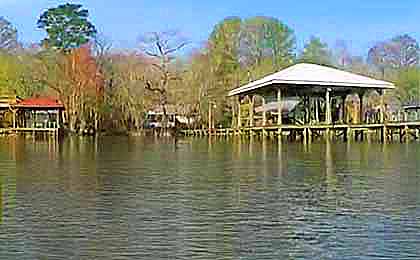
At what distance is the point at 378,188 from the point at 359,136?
2933cm

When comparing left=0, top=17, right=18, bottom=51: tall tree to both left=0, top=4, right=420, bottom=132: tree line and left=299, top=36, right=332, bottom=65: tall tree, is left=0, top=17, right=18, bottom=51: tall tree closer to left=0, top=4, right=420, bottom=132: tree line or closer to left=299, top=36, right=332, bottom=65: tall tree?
left=0, top=4, right=420, bottom=132: tree line

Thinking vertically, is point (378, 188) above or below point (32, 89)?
below

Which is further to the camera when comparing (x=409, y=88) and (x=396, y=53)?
(x=396, y=53)

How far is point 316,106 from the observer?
45.8 metres

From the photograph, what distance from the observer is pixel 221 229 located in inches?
354

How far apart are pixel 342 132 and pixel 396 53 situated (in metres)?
36.8

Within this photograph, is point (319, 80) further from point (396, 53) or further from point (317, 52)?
point (396, 53)

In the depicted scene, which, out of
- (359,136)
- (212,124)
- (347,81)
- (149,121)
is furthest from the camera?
(149,121)

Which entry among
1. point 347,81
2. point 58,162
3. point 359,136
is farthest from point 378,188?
point 359,136

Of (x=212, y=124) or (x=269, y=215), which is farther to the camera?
(x=212, y=124)

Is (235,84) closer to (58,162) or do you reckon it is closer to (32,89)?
(32,89)

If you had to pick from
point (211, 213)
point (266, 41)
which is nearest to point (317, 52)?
point (266, 41)

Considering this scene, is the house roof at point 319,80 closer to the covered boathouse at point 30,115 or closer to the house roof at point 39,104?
the house roof at point 39,104

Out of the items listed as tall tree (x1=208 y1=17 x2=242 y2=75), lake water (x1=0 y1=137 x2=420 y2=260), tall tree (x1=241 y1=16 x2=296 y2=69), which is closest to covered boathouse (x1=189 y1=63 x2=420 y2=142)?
tall tree (x1=208 y1=17 x2=242 y2=75)
